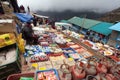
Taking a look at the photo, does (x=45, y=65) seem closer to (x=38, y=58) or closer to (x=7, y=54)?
(x=38, y=58)

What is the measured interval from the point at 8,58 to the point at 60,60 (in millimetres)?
1574

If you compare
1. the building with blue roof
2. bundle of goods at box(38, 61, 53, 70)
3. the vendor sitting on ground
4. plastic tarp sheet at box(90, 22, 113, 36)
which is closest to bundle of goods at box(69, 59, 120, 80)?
bundle of goods at box(38, 61, 53, 70)

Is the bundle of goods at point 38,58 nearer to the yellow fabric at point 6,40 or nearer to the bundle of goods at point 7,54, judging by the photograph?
the bundle of goods at point 7,54

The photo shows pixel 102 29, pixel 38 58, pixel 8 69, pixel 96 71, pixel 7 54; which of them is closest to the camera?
pixel 96 71

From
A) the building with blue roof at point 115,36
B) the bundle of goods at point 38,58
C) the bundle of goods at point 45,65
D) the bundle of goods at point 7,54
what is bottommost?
the building with blue roof at point 115,36

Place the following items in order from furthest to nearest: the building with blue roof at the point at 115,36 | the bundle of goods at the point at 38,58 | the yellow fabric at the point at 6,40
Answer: the building with blue roof at the point at 115,36
the bundle of goods at the point at 38,58
the yellow fabric at the point at 6,40

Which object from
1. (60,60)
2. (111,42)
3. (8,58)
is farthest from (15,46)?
(111,42)

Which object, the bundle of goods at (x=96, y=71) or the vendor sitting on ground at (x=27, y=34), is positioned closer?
the bundle of goods at (x=96, y=71)

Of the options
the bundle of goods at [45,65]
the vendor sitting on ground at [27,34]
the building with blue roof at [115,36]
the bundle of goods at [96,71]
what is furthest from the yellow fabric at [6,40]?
the building with blue roof at [115,36]

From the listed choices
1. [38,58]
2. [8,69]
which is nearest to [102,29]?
[38,58]

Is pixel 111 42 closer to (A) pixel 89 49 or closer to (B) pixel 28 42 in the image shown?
(A) pixel 89 49

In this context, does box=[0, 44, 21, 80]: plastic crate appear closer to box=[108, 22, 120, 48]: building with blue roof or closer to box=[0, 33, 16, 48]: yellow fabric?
box=[0, 33, 16, 48]: yellow fabric

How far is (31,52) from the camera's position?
14.2ft

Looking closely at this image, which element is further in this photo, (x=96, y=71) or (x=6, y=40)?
(x=6, y=40)
